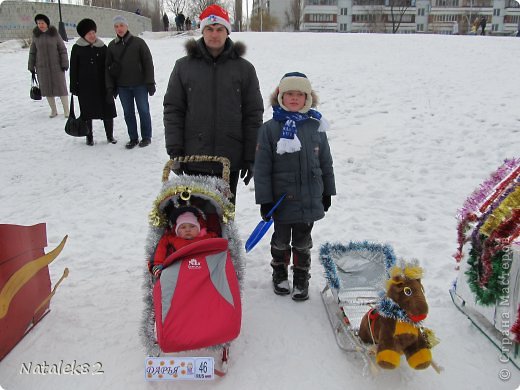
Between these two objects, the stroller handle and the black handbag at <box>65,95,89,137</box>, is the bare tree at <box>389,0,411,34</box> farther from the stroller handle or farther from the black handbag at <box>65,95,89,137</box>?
the stroller handle

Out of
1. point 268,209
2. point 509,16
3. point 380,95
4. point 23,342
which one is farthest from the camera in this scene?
point 509,16

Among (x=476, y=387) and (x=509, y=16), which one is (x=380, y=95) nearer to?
(x=476, y=387)

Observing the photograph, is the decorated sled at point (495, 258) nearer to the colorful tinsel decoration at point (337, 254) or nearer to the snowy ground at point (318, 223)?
the snowy ground at point (318, 223)

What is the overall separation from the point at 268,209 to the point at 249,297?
769mm

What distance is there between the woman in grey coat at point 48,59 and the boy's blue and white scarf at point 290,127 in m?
6.37

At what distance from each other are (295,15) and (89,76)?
5251cm

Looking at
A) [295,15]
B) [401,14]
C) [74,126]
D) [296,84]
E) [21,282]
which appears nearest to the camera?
[21,282]

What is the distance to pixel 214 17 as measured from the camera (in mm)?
3014

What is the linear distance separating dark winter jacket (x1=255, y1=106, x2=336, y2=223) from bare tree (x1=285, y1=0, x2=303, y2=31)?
5328 centimetres

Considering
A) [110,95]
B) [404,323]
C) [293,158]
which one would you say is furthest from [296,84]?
[110,95]

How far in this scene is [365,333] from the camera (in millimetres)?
2566

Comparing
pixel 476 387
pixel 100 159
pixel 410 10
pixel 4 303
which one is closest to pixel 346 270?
pixel 476 387

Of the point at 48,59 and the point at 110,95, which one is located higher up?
the point at 48,59

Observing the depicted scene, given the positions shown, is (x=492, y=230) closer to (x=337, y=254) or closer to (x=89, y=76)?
(x=337, y=254)
